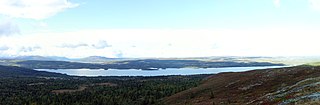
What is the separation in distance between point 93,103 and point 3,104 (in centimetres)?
5747

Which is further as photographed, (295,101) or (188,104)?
(188,104)

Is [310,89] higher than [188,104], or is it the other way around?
[310,89]

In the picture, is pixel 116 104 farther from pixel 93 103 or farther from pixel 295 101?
pixel 295 101

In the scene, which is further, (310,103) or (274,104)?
(274,104)

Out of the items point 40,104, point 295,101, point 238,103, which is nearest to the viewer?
point 295,101

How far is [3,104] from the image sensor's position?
6393 inches

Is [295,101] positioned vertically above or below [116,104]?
above

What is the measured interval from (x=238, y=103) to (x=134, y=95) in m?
96.6

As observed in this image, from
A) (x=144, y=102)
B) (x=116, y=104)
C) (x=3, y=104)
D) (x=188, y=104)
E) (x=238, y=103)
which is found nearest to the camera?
(x=238, y=103)

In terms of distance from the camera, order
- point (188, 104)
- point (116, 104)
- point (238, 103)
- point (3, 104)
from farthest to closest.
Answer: point (3, 104)
point (116, 104)
point (188, 104)
point (238, 103)

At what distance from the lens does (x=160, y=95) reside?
471 ft

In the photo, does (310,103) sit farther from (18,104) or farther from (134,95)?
(18,104)

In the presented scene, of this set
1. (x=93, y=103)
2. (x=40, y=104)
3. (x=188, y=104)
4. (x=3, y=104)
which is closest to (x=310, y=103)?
(x=188, y=104)

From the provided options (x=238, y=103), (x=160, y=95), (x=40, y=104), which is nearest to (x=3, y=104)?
(x=40, y=104)
